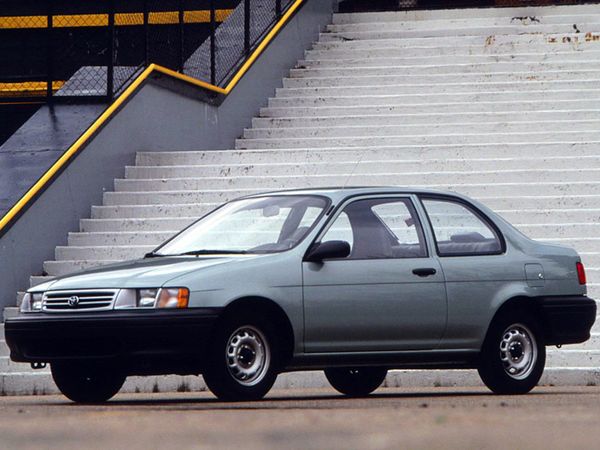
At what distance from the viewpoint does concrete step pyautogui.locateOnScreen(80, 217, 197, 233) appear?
1719 centimetres

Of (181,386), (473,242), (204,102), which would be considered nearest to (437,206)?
(473,242)

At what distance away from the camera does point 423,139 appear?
19.7 m

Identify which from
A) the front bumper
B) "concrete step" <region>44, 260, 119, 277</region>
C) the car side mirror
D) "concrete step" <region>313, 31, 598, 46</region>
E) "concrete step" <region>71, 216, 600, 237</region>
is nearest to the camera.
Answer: the front bumper

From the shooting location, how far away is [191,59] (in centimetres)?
2103

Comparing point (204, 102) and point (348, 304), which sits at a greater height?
point (204, 102)

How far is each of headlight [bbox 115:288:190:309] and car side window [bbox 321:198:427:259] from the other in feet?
3.92

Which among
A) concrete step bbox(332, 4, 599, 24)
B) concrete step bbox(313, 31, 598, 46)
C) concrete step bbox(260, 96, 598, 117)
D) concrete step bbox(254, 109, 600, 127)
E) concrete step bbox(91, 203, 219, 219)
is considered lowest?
concrete step bbox(91, 203, 219, 219)

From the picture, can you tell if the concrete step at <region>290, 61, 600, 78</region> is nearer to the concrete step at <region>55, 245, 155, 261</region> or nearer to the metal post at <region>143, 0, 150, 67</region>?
the metal post at <region>143, 0, 150, 67</region>

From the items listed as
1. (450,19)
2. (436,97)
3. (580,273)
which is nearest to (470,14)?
(450,19)

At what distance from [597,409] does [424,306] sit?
Result: 2.00 m

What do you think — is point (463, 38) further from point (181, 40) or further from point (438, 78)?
point (181, 40)

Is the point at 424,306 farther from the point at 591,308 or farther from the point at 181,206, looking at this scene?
the point at 181,206

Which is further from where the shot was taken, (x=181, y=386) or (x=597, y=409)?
Answer: (x=181, y=386)

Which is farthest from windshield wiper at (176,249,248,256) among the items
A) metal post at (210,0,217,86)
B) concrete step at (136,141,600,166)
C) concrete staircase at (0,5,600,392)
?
metal post at (210,0,217,86)
